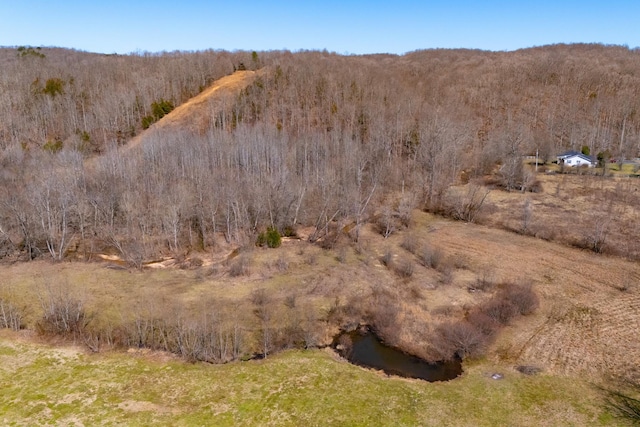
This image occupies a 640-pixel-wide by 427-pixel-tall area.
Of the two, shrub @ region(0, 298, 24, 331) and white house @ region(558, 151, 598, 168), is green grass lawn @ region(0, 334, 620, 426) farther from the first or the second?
white house @ region(558, 151, 598, 168)

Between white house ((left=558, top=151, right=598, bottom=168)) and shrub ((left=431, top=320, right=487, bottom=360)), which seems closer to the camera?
shrub ((left=431, top=320, right=487, bottom=360))

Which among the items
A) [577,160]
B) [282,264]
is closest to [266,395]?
[282,264]

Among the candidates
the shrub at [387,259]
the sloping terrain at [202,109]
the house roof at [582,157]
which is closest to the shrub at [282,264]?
the shrub at [387,259]

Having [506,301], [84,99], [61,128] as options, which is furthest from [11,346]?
[84,99]

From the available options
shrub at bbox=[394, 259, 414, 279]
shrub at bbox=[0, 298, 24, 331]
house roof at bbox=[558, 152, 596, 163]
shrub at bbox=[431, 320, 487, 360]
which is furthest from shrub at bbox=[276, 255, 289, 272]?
house roof at bbox=[558, 152, 596, 163]

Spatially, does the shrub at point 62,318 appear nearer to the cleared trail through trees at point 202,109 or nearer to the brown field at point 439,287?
the brown field at point 439,287

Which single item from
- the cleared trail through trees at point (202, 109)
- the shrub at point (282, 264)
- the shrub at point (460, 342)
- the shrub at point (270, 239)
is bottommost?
the shrub at point (460, 342)

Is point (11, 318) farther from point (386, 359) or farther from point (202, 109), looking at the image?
point (202, 109)
